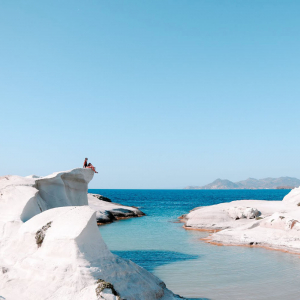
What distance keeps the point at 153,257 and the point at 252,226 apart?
33.4ft

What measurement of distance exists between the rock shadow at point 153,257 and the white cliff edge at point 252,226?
15.7 ft

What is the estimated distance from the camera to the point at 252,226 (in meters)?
26.3

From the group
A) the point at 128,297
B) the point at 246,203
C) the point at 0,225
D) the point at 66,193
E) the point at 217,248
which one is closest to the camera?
the point at 128,297

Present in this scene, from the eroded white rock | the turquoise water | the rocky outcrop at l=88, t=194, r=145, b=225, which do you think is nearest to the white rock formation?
the turquoise water

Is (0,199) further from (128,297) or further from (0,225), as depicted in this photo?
(128,297)

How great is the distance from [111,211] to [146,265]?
26107mm

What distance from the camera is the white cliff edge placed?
22516 millimetres

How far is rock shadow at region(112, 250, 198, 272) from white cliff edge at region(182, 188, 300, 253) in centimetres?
478

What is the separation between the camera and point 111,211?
43.5m

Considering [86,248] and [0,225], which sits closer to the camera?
[86,248]

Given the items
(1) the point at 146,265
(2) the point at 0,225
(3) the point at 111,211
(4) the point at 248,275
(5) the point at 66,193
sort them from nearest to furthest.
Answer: (2) the point at 0,225 → (4) the point at 248,275 → (1) the point at 146,265 → (5) the point at 66,193 → (3) the point at 111,211

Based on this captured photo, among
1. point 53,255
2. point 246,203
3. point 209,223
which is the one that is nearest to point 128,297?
point 53,255

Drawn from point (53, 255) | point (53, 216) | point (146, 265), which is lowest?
point (146, 265)

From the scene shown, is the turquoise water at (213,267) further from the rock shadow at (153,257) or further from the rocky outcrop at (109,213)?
the rocky outcrop at (109,213)
